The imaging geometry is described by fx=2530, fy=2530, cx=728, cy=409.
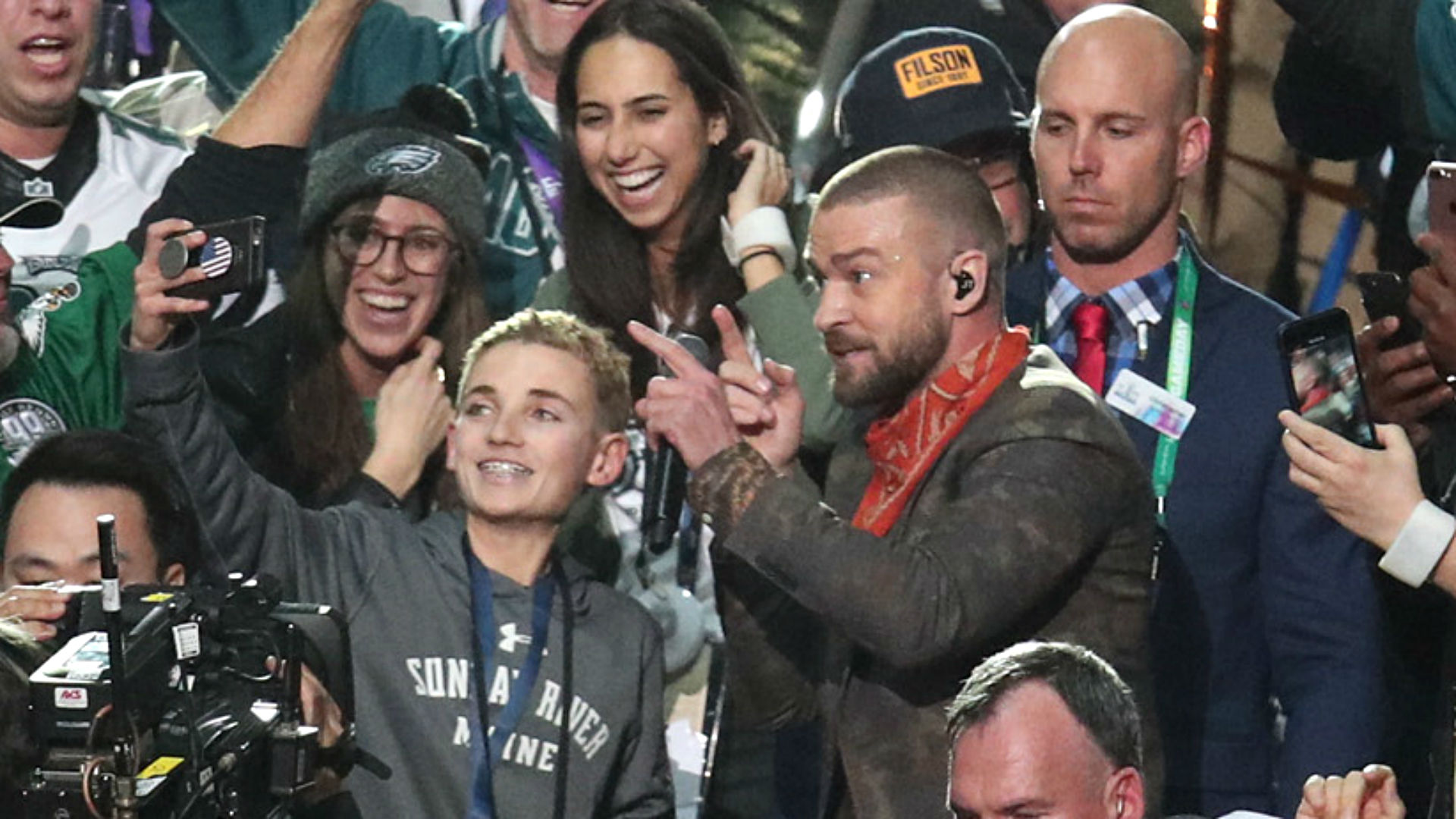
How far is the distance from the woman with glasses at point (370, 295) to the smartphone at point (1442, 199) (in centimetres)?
170

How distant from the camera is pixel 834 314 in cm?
373

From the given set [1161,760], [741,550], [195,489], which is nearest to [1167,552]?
[1161,760]

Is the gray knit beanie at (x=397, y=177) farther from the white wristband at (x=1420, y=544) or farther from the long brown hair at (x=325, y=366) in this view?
the white wristband at (x=1420, y=544)

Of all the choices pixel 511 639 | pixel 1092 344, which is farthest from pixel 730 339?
pixel 1092 344

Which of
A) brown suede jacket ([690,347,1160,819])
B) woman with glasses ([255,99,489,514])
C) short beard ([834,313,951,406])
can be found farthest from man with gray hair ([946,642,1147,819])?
woman with glasses ([255,99,489,514])

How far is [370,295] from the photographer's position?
4.64m

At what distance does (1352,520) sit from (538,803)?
1.28m

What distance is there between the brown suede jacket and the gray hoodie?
39cm

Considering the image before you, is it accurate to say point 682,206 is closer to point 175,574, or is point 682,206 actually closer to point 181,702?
point 175,574

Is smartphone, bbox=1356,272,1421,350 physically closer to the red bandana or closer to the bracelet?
the red bandana

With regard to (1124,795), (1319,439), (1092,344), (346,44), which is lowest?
(1124,795)

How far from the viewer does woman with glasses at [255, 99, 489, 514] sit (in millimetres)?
4625

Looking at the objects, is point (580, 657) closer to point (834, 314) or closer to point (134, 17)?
point (834, 314)

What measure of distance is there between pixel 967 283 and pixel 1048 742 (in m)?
0.82
